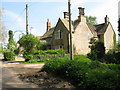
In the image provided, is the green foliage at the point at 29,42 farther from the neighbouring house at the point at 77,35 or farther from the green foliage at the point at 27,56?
the neighbouring house at the point at 77,35

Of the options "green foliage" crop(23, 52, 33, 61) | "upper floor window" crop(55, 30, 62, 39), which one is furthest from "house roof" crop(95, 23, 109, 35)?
"green foliage" crop(23, 52, 33, 61)

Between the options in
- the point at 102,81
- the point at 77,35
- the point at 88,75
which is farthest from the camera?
the point at 77,35

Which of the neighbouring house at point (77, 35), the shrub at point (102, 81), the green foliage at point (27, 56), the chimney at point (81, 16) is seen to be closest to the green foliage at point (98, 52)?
the green foliage at point (27, 56)

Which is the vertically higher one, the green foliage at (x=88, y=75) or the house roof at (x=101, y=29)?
the house roof at (x=101, y=29)

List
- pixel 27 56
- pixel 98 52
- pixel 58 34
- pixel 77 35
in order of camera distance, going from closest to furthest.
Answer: pixel 98 52 → pixel 27 56 → pixel 77 35 → pixel 58 34

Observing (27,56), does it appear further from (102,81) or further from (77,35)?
(102,81)

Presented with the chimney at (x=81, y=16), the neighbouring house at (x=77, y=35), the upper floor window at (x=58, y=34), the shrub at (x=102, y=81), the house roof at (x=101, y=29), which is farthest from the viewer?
the house roof at (x=101, y=29)

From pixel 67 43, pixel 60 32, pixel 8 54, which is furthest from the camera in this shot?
pixel 60 32

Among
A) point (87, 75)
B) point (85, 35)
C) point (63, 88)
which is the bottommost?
point (63, 88)

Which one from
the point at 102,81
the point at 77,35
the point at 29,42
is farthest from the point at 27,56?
the point at 102,81

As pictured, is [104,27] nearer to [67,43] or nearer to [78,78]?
[67,43]

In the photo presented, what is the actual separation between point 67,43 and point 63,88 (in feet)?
85.7

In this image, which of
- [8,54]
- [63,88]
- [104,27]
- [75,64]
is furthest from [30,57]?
[104,27]

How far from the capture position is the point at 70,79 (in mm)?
8461
